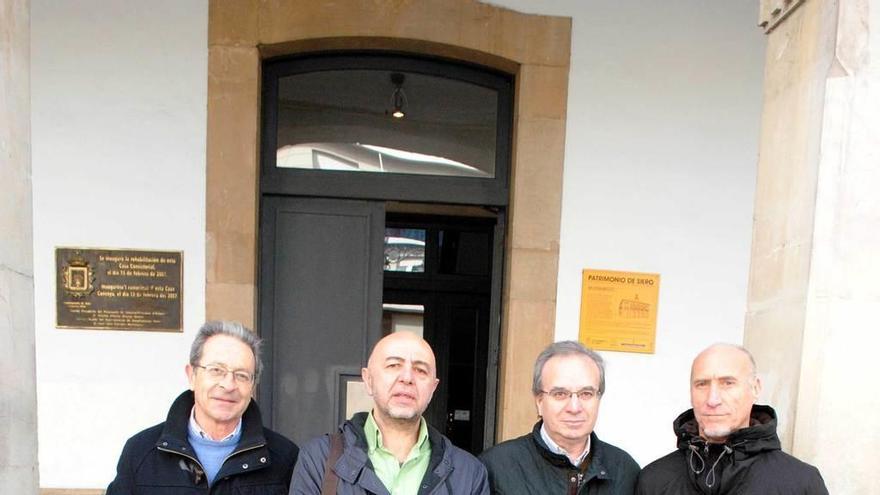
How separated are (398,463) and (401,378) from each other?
274 millimetres

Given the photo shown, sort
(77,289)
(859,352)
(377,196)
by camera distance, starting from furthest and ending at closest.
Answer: (377,196), (77,289), (859,352)

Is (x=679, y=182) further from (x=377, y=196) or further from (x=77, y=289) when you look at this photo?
(x=77, y=289)

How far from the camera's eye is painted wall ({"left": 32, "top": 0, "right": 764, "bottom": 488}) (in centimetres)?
397

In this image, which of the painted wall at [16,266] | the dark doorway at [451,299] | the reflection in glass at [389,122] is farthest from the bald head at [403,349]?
the dark doorway at [451,299]

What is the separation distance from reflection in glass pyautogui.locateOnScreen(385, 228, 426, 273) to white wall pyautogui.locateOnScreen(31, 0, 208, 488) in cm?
304

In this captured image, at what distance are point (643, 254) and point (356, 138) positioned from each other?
1.99 meters

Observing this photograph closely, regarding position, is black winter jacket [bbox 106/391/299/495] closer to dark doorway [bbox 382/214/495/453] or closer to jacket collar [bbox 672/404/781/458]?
jacket collar [bbox 672/404/781/458]

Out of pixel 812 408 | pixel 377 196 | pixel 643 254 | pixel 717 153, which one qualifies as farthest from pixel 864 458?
pixel 377 196

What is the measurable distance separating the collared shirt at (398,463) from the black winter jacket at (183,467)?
329 millimetres

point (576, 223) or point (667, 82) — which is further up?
point (667, 82)

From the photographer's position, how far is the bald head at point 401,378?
7.09 feet

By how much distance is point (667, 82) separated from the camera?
4.16 metres

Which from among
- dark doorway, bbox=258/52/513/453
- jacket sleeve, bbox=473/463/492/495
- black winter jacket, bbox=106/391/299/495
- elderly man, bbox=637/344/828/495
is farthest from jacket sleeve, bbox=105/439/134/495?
dark doorway, bbox=258/52/513/453

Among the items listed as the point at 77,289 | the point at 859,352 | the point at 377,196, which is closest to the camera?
the point at 859,352
